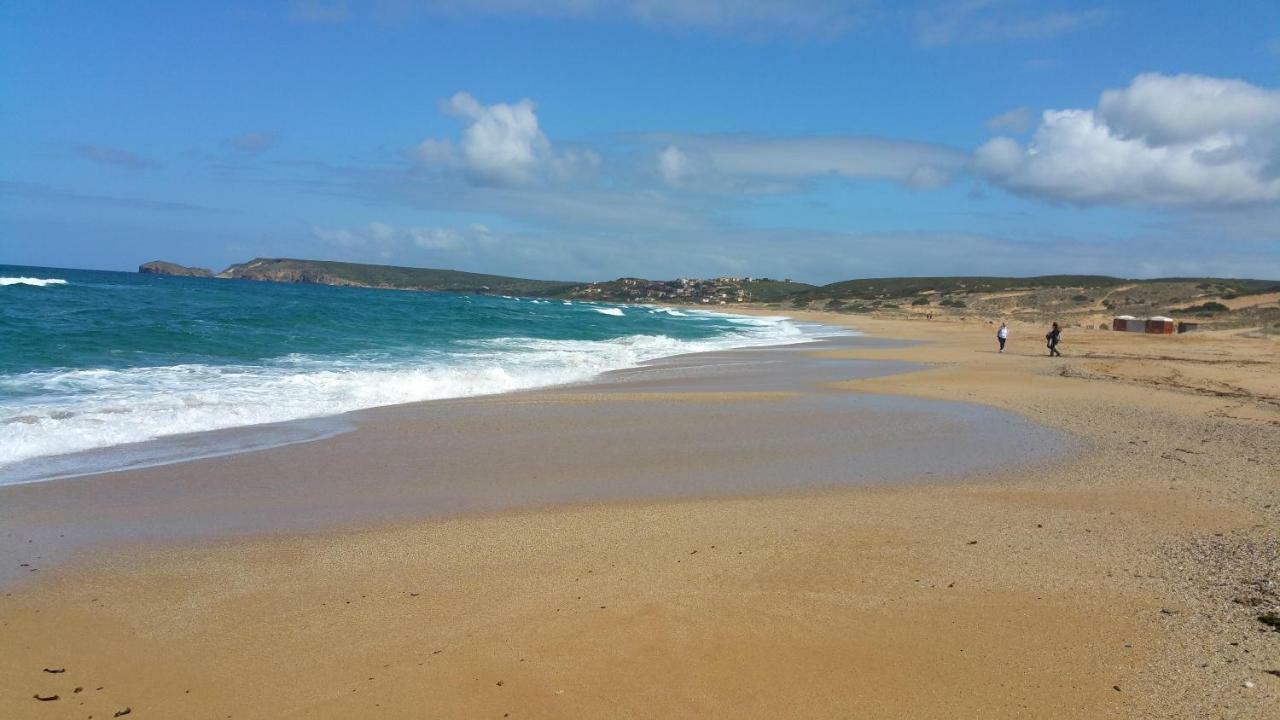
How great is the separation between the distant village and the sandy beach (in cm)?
11416

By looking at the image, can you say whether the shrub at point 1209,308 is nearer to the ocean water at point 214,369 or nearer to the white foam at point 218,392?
the ocean water at point 214,369

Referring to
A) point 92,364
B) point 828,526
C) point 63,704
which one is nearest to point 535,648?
point 63,704

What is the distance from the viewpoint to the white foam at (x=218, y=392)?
10141mm

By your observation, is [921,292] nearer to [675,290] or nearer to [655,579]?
[675,290]

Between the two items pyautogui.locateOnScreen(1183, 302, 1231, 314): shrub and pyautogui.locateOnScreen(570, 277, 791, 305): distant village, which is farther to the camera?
pyautogui.locateOnScreen(570, 277, 791, 305): distant village

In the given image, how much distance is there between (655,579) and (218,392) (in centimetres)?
1107

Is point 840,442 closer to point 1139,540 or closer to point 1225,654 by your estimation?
point 1139,540

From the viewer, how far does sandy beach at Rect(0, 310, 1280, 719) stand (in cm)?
405

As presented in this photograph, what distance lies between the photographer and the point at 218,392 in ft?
45.2

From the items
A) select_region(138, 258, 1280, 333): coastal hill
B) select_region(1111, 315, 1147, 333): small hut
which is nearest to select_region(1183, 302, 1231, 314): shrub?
select_region(138, 258, 1280, 333): coastal hill

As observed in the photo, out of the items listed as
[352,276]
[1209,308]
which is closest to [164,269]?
[352,276]

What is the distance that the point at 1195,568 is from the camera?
221 inches

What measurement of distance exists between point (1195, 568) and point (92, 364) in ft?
61.9

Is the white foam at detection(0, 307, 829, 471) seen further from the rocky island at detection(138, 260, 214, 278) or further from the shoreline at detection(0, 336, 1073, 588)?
the rocky island at detection(138, 260, 214, 278)
